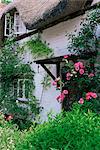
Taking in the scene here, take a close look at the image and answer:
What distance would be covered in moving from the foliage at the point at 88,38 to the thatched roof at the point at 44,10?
60 cm

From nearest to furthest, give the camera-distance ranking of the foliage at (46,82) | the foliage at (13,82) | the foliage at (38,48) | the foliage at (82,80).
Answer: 1. the foliage at (82,80)
2. the foliage at (46,82)
3. the foliage at (38,48)
4. the foliage at (13,82)

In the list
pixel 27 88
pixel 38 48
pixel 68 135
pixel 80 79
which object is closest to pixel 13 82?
pixel 27 88

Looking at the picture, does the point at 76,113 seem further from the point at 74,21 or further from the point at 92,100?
the point at 74,21

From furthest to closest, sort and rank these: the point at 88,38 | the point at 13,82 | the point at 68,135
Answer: the point at 13,82
the point at 88,38
the point at 68,135

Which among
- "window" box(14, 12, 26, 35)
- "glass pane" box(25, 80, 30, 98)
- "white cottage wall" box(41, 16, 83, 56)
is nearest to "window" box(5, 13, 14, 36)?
"window" box(14, 12, 26, 35)

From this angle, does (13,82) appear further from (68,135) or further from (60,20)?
(68,135)

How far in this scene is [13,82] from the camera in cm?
1334

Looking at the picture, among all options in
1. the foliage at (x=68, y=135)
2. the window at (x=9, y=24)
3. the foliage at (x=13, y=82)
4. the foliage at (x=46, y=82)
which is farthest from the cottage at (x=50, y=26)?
the foliage at (x=68, y=135)

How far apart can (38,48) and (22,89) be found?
2.06 m

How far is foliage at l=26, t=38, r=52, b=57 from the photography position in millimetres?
11133

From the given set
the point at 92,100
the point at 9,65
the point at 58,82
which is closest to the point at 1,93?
the point at 9,65

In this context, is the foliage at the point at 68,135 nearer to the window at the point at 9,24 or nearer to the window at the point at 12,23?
the window at the point at 12,23

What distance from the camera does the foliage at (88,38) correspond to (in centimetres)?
852

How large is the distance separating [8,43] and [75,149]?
990 centimetres
